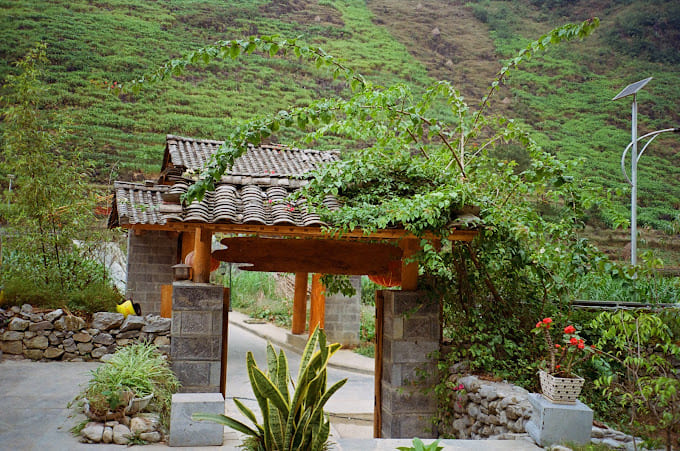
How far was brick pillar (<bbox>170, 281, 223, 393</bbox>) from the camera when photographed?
203 inches

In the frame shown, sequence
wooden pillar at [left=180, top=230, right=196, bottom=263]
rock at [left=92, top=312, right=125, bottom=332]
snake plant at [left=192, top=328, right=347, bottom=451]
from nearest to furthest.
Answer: snake plant at [left=192, top=328, right=347, bottom=451], rock at [left=92, top=312, right=125, bottom=332], wooden pillar at [left=180, top=230, right=196, bottom=263]

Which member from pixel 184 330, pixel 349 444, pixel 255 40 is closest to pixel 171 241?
pixel 184 330

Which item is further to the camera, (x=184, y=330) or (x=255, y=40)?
(x=184, y=330)

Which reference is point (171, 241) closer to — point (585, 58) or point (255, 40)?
point (255, 40)

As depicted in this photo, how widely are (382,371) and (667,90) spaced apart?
22.5m

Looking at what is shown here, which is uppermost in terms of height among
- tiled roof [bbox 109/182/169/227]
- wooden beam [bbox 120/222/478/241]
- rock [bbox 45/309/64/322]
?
tiled roof [bbox 109/182/169/227]

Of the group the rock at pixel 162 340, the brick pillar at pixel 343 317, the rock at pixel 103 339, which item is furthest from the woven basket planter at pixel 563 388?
the brick pillar at pixel 343 317

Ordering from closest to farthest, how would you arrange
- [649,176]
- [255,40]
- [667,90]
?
[255,40] → [649,176] → [667,90]

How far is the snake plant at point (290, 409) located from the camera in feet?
10.6

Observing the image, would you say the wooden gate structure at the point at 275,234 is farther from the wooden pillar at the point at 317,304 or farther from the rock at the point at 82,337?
the wooden pillar at the point at 317,304

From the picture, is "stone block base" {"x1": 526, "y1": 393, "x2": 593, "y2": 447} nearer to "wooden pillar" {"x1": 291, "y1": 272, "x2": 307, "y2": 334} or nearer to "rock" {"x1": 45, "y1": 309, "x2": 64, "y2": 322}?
"rock" {"x1": 45, "y1": 309, "x2": 64, "y2": 322}

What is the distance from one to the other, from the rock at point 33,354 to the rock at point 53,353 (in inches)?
3.2

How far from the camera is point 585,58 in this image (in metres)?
24.5

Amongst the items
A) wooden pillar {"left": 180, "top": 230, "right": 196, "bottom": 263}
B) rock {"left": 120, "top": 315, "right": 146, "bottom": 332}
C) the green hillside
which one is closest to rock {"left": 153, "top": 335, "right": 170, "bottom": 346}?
rock {"left": 120, "top": 315, "right": 146, "bottom": 332}
